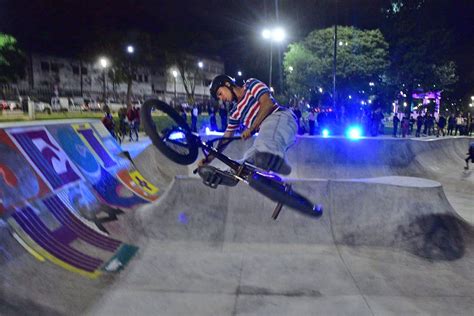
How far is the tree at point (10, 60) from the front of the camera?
3744 centimetres

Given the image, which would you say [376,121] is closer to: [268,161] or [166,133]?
[268,161]

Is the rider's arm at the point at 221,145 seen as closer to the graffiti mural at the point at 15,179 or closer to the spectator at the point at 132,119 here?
the graffiti mural at the point at 15,179

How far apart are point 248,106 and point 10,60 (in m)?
41.5

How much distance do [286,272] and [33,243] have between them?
11.9ft

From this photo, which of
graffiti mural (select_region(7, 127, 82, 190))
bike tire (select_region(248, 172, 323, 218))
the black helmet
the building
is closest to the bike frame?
bike tire (select_region(248, 172, 323, 218))

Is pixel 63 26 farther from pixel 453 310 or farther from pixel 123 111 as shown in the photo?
pixel 453 310

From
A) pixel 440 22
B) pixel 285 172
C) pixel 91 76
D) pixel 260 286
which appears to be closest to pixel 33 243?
pixel 260 286

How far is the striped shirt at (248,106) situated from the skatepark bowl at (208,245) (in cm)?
227

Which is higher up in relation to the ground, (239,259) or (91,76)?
(91,76)

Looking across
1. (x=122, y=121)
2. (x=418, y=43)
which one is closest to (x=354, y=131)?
(x=122, y=121)

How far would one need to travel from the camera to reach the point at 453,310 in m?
4.84

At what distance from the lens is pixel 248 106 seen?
524cm

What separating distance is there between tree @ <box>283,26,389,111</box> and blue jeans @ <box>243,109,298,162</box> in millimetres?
36651

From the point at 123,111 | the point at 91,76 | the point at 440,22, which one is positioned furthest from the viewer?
the point at 91,76
